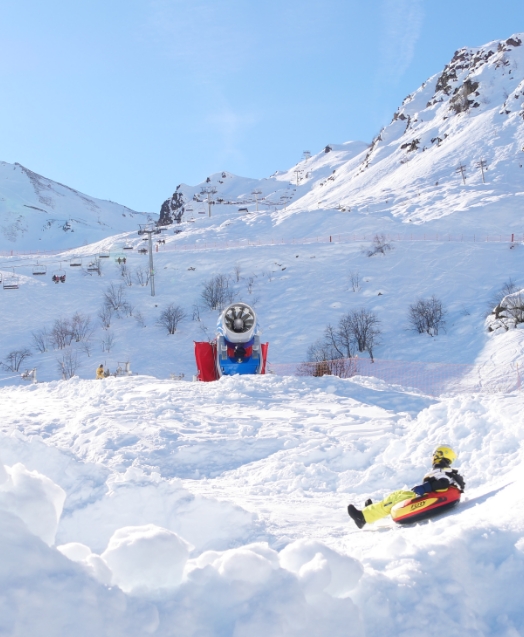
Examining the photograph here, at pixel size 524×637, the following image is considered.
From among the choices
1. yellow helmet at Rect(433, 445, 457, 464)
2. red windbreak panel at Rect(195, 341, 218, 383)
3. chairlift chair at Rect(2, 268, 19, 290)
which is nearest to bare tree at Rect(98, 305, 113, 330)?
chairlift chair at Rect(2, 268, 19, 290)

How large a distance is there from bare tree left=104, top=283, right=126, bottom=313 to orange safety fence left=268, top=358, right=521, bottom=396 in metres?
19.2

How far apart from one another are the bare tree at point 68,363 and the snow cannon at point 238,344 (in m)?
18.2

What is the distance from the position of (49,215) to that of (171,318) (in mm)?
111843

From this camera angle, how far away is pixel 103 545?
577 centimetres

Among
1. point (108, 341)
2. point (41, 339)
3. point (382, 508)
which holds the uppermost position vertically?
point (382, 508)

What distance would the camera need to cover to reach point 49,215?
140 meters

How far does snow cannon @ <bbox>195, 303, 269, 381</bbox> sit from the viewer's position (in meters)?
17.4

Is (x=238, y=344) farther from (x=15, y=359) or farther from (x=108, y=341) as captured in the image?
(x=15, y=359)

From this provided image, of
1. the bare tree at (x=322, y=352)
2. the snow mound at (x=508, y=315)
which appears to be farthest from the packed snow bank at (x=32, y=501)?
the snow mound at (x=508, y=315)

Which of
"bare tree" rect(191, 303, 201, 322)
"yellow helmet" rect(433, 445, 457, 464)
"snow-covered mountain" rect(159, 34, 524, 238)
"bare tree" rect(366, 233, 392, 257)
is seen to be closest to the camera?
"yellow helmet" rect(433, 445, 457, 464)

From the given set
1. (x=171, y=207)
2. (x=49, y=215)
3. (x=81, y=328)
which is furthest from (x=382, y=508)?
(x=49, y=215)

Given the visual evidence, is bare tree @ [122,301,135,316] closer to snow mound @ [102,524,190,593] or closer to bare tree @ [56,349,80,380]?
bare tree @ [56,349,80,380]

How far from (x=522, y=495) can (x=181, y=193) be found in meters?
142

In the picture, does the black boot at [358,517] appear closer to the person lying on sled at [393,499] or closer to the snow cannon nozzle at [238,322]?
the person lying on sled at [393,499]
